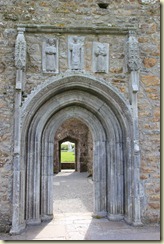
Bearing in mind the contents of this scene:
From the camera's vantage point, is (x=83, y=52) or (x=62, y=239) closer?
(x=62, y=239)

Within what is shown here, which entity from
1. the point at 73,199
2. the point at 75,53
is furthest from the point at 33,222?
the point at 75,53

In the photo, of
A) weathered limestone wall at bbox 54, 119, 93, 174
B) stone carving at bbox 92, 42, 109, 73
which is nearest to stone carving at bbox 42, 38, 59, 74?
stone carving at bbox 92, 42, 109, 73

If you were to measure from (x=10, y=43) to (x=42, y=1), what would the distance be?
3.47 ft

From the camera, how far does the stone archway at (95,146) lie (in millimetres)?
4371

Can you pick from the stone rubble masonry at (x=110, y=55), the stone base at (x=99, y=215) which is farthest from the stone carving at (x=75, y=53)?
the stone base at (x=99, y=215)

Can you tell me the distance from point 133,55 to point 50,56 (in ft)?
5.20

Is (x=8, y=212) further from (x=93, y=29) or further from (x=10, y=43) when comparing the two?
(x=93, y=29)

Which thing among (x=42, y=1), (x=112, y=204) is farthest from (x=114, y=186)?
(x=42, y=1)

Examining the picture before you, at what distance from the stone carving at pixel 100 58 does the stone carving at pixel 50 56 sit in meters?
0.74

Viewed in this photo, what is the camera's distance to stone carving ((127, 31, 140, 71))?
4.52 metres

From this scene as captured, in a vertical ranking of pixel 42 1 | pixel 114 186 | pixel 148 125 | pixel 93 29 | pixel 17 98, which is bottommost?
pixel 114 186

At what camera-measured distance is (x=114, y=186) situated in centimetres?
465

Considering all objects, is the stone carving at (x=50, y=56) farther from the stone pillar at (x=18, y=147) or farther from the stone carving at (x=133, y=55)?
the stone carving at (x=133, y=55)

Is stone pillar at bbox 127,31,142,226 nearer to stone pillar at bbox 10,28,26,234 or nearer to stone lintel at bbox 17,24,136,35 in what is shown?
stone lintel at bbox 17,24,136,35
